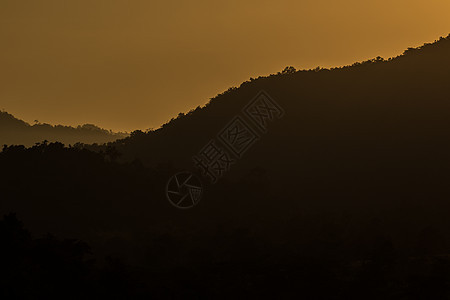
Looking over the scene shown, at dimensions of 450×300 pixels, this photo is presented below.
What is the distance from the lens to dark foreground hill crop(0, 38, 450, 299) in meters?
66.2

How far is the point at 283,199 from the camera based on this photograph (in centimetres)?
12344

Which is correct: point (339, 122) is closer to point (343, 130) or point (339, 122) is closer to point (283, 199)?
point (343, 130)

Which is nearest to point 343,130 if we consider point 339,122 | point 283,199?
point 339,122

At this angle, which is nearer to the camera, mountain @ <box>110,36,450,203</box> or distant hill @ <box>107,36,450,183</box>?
mountain @ <box>110,36,450,203</box>

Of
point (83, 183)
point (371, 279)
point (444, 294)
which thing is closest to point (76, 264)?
point (371, 279)

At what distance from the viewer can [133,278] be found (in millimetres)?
A: 64938

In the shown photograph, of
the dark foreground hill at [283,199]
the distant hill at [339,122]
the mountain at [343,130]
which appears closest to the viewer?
the dark foreground hill at [283,199]

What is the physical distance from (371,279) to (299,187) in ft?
226

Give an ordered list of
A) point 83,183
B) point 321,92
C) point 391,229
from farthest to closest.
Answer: point 321,92, point 83,183, point 391,229

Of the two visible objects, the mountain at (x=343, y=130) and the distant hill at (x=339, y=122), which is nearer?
the mountain at (x=343, y=130)

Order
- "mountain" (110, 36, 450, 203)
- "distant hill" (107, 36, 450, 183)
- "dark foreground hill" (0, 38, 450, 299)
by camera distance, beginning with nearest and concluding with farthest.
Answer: "dark foreground hill" (0, 38, 450, 299)
"mountain" (110, 36, 450, 203)
"distant hill" (107, 36, 450, 183)

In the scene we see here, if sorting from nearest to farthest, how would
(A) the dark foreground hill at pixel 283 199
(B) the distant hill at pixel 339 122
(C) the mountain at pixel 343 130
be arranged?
(A) the dark foreground hill at pixel 283 199 → (C) the mountain at pixel 343 130 → (B) the distant hill at pixel 339 122

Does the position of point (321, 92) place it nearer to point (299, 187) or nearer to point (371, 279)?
point (299, 187)

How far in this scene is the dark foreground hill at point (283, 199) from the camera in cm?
6625
